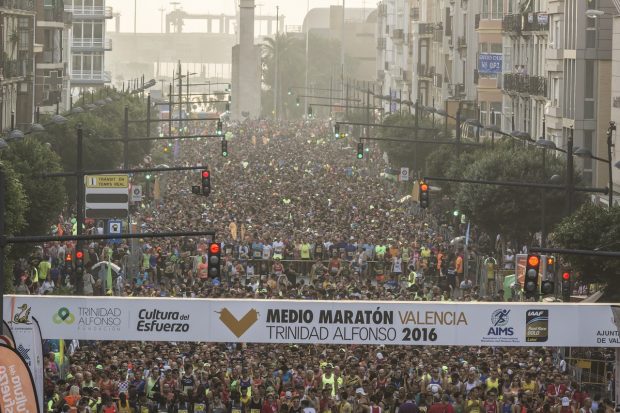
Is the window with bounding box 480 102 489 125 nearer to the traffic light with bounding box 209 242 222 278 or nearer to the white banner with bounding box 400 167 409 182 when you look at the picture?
the white banner with bounding box 400 167 409 182

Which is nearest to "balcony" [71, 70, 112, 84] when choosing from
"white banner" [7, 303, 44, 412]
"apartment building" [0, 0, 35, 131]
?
"apartment building" [0, 0, 35, 131]

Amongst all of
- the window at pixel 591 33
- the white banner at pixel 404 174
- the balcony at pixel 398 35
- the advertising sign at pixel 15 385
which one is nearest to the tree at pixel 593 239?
the advertising sign at pixel 15 385

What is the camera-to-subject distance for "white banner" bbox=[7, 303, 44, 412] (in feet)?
82.7

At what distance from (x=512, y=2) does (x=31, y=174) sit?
152 feet

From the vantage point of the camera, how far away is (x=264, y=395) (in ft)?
91.9

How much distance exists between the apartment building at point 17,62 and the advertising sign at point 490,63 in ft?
72.7

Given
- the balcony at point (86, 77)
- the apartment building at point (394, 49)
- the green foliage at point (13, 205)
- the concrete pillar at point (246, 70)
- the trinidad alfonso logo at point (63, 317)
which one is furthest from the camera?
the concrete pillar at point (246, 70)

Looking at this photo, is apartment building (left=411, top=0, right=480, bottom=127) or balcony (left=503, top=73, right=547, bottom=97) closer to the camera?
balcony (left=503, top=73, right=547, bottom=97)

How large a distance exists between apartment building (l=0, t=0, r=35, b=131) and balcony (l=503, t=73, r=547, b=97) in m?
22.5

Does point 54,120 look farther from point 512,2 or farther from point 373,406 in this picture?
point 512,2

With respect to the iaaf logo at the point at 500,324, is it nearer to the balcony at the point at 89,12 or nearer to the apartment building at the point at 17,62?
the apartment building at the point at 17,62

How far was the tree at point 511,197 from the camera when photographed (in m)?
56.5

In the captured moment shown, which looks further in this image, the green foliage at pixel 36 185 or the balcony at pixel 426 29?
the balcony at pixel 426 29

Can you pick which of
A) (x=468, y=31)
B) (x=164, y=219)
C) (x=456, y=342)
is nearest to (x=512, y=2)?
(x=468, y=31)
